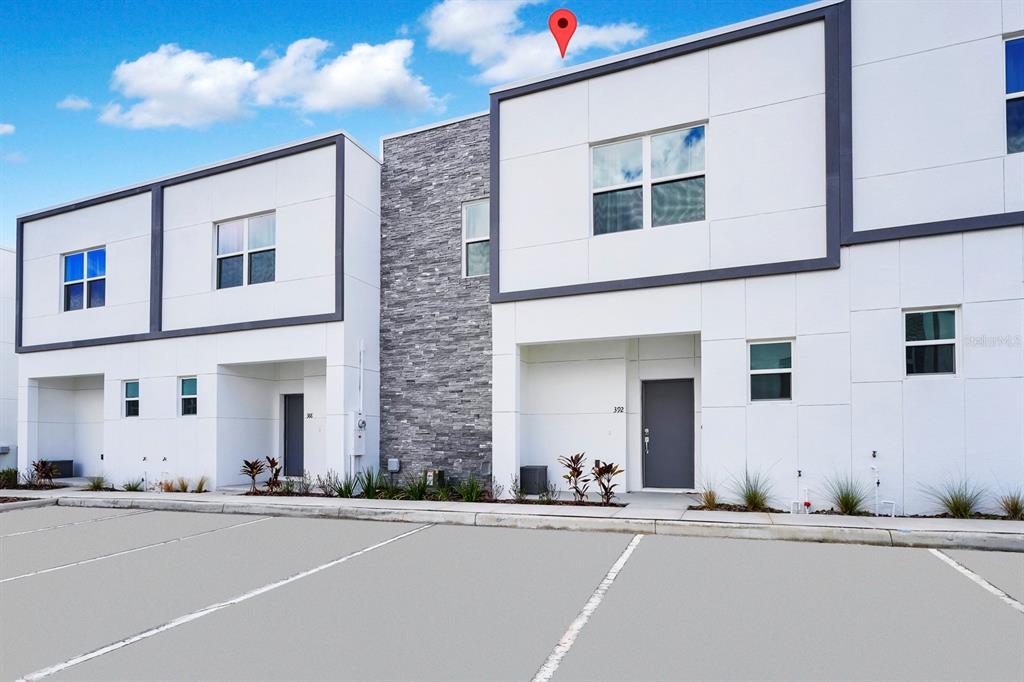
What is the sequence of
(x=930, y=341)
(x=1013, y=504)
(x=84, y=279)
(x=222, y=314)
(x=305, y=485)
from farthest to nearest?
(x=84, y=279), (x=222, y=314), (x=305, y=485), (x=930, y=341), (x=1013, y=504)

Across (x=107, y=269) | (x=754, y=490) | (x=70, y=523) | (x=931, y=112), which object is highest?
(x=931, y=112)

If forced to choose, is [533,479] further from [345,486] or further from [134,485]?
[134,485]

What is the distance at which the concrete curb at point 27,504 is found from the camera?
1388cm

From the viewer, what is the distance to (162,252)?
17.4 m

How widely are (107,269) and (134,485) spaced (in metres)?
6.12

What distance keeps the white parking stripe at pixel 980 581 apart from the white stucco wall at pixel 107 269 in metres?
17.8

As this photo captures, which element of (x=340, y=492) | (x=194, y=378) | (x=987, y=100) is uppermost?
→ (x=987, y=100)

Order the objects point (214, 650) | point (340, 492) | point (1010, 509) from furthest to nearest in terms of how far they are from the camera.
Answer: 1. point (340, 492)
2. point (1010, 509)
3. point (214, 650)

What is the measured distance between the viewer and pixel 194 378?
54.6 ft

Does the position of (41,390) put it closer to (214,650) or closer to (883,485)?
(214,650)

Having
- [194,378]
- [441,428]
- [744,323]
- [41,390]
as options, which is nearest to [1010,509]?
[744,323]

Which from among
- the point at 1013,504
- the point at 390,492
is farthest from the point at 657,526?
the point at 390,492

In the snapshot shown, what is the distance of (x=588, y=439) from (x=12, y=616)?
10051 millimetres

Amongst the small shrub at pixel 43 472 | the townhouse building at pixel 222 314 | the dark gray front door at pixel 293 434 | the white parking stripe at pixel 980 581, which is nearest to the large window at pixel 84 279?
the townhouse building at pixel 222 314
